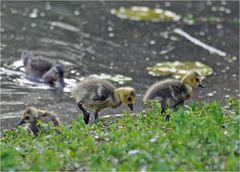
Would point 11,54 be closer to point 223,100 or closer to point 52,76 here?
point 52,76

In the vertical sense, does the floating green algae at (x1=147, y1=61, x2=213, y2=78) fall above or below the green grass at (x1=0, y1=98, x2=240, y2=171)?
below

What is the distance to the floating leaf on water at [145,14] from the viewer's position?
17125 millimetres

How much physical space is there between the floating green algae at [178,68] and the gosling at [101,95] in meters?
4.01

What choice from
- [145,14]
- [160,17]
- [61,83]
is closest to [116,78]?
[61,83]

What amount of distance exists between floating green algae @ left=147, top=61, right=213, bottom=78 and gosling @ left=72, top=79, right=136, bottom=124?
4.01 meters

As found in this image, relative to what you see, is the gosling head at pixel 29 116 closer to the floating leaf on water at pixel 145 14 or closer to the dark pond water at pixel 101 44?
the dark pond water at pixel 101 44

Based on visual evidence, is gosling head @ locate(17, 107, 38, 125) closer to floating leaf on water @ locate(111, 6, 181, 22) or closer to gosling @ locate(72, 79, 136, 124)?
gosling @ locate(72, 79, 136, 124)

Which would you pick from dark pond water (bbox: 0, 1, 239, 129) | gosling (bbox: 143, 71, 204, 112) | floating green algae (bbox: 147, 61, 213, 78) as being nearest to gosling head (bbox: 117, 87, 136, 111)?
gosling (bbox: 143, 71, 204, 112)

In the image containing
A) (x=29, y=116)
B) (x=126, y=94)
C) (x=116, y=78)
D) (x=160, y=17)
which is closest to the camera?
(x=29, y=116)

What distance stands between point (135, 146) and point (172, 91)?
290 centimetres

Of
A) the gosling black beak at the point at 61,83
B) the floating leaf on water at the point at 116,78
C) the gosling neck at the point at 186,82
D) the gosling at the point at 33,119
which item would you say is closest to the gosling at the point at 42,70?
the gosling black beak at the point at 61,83

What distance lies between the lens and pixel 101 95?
9.39m

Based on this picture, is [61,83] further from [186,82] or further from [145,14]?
[145,14]

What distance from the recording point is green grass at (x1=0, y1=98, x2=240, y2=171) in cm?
652
